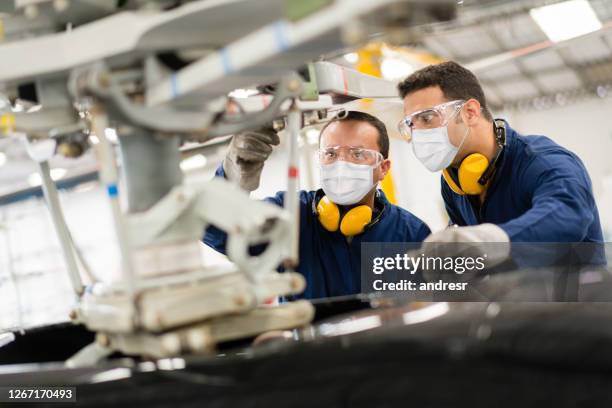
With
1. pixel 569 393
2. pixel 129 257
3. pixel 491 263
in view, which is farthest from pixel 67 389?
pixel 491 263

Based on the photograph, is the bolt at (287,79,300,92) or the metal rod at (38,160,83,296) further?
the metal rod at (38,160,83,296)

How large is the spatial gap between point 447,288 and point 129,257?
660mm

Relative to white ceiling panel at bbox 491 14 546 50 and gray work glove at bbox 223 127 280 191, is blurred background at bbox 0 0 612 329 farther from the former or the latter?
gray work glove at bbox 223 127 280 191

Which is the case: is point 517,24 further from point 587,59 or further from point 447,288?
point 447,288

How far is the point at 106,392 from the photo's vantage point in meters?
→ 0.93

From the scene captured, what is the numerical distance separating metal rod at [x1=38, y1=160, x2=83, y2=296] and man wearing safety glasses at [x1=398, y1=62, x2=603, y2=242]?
1.00 metres

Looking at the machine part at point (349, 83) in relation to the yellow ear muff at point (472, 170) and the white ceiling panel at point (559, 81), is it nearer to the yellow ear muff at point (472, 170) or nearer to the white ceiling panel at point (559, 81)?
the yellow ear muff at point (472, 170)

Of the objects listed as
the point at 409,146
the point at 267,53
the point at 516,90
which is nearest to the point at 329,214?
the point at 267,53

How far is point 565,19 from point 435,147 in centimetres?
365

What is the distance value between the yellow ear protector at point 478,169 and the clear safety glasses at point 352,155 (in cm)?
26

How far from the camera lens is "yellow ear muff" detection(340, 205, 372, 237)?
191cm

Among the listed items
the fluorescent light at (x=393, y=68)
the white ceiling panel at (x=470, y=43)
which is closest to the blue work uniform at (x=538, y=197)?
the fluorescent light at (x=393, y=68)

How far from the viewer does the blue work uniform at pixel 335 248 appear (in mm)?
1997

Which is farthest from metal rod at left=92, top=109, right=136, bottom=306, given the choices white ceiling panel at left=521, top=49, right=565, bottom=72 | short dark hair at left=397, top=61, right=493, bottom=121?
white ceiling panel at left=521, top=49, right=565, bottom=72
